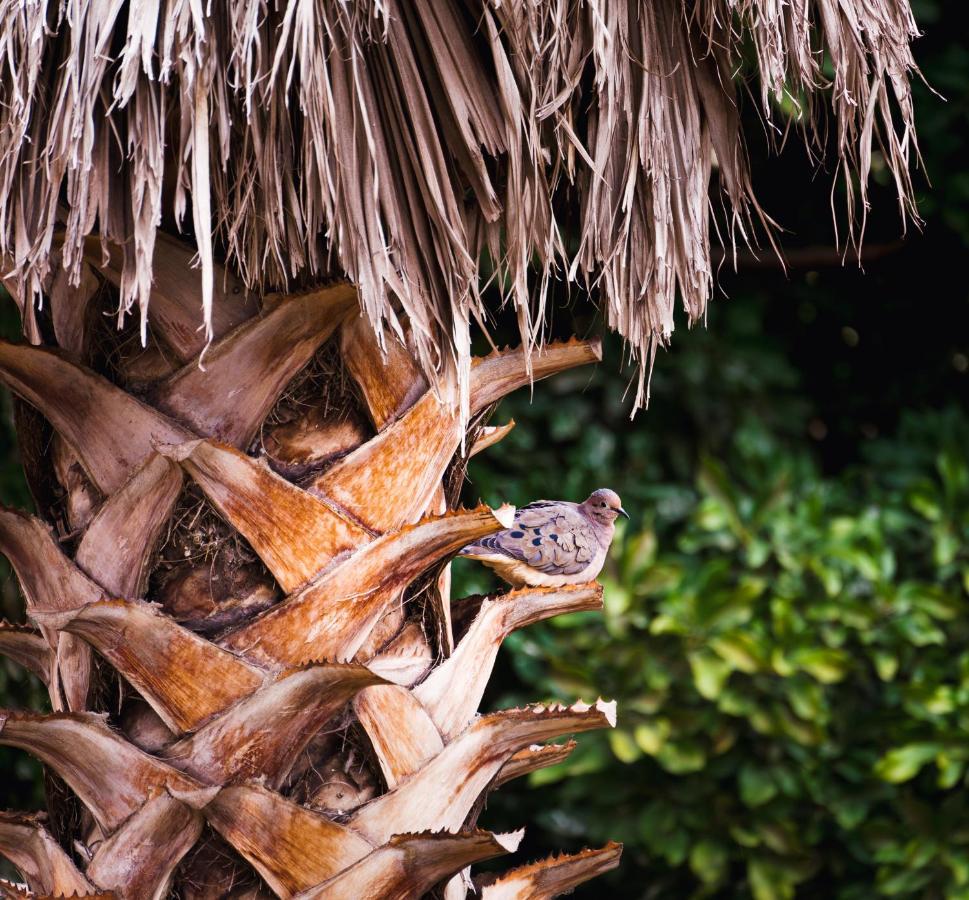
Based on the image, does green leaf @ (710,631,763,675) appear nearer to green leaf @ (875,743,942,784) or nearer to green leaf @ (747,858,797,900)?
green leaf @ (875,743,942,784)

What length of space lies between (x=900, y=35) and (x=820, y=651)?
200 centimetres

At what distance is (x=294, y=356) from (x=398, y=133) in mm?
330

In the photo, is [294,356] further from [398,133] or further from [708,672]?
[708,672]

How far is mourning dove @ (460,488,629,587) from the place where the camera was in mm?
3047

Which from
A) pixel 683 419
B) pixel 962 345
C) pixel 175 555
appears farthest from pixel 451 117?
pixel 962 345

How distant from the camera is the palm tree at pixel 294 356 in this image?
4.75ft

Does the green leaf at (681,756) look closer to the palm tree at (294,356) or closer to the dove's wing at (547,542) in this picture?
the dove's wing at (547,542)

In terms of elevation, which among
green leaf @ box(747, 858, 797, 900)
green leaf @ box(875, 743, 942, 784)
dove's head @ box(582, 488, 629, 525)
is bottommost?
green leaf @ box(747, 858, 797, 900)

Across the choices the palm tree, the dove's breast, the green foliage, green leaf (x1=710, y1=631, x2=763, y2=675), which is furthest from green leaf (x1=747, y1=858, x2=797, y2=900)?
the palm tree

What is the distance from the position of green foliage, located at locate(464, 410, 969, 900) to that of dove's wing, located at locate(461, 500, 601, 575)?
1.22 feet

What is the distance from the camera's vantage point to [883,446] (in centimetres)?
393

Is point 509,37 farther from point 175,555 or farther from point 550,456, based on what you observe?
point 550,456

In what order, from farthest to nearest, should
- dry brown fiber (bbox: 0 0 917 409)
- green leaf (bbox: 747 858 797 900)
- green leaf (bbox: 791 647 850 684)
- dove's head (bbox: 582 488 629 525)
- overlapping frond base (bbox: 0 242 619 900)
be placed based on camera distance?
green leaf (bbox: 747 858 797 900) < green leaf (bbox: 791 647 850 684) < dove's head (bbox: 582 488 629 525) < overlapping frond base (bbox: 0 242 619 900) < dry brown fiber (bbox: 0 0 917 409)

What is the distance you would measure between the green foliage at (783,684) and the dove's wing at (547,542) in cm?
37
